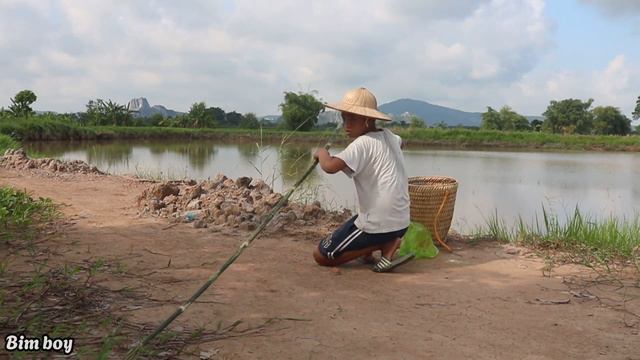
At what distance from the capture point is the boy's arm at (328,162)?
9.00 ft

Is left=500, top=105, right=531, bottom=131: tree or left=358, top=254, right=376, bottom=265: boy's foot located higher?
left=500, top=105, right=531, bottom=131: tree

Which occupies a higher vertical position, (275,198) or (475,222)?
(275,198)

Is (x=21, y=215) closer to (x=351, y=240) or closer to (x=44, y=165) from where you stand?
(x=351, y=240)

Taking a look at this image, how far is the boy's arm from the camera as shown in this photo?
2744mm

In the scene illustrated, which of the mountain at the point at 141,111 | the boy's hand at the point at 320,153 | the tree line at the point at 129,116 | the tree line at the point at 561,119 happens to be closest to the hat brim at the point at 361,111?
the boy's hand at the point at 320,153

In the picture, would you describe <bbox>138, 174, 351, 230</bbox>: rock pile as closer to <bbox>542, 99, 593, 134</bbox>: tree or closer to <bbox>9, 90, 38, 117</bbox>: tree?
<bbox>9, 90, 38, 117</bbox>: tree

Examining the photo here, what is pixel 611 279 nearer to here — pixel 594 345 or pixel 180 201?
pixel 594 345

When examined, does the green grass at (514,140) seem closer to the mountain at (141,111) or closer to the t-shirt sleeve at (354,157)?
the mountain at (141,111)

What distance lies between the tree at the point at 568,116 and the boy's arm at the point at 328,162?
3874 centimetres

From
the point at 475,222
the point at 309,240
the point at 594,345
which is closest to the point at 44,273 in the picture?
the point at 309,240

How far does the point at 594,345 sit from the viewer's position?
79.4 inches

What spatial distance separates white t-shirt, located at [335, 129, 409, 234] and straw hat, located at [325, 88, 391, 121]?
129 mm

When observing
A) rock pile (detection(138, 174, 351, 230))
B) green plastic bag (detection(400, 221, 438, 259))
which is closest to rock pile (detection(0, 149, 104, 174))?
rock pile (detection(138, 174, 351, 230))

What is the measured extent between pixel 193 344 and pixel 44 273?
3.38ft
